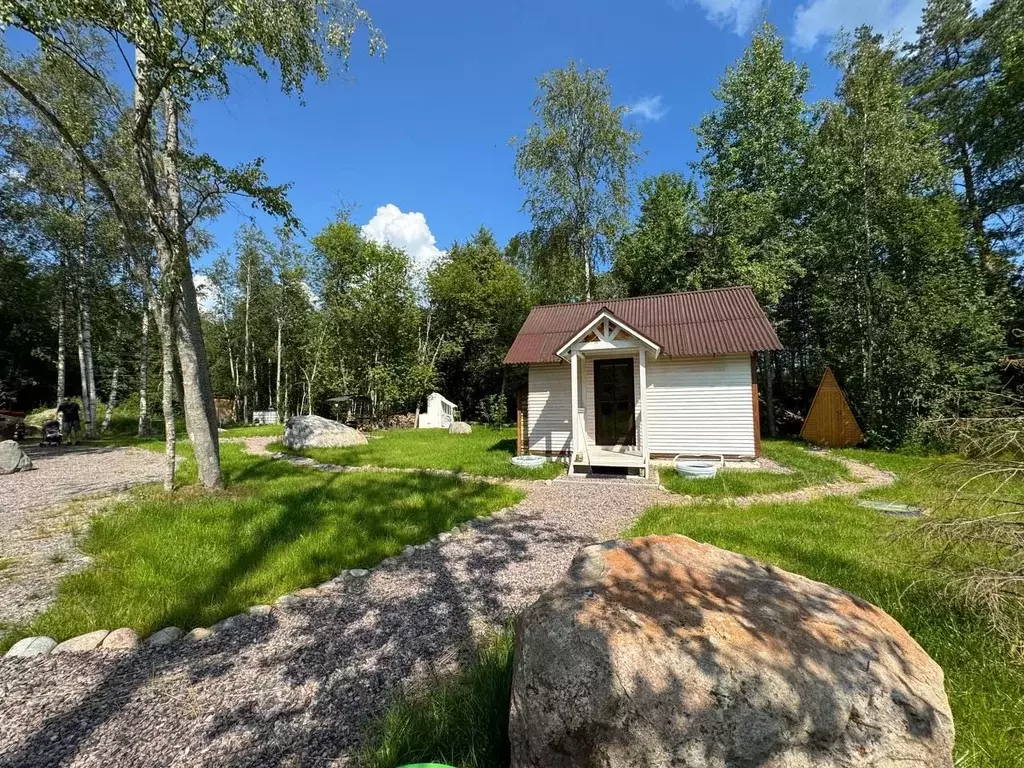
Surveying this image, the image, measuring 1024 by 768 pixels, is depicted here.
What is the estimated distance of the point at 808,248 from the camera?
52.7 feet

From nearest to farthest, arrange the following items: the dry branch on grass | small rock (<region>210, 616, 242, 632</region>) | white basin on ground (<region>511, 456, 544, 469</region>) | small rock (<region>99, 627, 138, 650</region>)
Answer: the dry branch on grass, small rock (<region>99, 627, 138, 650</region>), small rock (<region>210, 616, 242, 632</region>), white basin on ground (<region>511, 456, 544, 469</region>)

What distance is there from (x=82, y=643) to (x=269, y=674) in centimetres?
144

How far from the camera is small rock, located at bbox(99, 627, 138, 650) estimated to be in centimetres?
300

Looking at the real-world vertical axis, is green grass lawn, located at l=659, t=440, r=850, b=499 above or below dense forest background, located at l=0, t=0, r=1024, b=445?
below

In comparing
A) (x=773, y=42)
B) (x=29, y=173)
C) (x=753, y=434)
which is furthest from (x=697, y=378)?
(x=29, y=173)

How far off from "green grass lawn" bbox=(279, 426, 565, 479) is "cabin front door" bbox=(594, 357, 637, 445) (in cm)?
192

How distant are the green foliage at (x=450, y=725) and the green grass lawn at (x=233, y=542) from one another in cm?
211

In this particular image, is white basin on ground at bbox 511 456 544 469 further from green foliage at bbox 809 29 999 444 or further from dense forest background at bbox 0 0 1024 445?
green foliage at bbox 809 29 999 444

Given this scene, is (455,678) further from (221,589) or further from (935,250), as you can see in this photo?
(935,250)

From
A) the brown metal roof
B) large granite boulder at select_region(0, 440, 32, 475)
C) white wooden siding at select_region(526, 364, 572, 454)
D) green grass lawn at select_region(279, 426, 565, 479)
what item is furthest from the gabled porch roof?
large granite boulder at select_region(0, 440, 32, 475)

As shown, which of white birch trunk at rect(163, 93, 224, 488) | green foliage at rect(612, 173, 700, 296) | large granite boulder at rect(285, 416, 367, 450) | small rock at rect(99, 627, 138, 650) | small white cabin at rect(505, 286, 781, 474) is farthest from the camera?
green foliage at rect(612, 173, 700, 296)

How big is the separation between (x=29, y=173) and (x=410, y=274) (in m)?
14.2

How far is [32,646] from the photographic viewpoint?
2910 mm

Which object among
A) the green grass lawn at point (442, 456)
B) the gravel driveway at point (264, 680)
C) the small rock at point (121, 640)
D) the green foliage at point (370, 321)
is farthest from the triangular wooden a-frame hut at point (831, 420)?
the small rock at point (121, 640)
